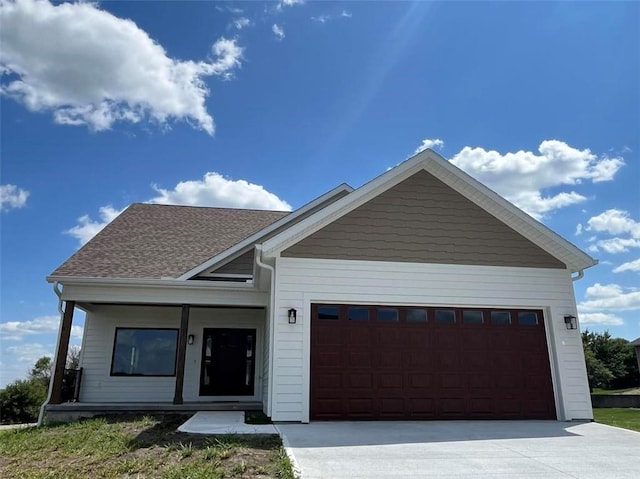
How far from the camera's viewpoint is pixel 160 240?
13.8 meters

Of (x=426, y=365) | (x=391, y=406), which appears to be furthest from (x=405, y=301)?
(x=391, y=406)

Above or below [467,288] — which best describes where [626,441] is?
below

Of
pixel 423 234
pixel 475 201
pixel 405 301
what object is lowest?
pixel 405 301

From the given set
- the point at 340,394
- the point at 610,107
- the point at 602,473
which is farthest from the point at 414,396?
the point at 610,107

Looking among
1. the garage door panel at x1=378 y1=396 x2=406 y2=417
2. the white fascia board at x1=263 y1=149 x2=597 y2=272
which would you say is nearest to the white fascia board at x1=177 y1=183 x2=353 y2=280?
the white fascia board at x1=263 y1=149 x2=597 y2=272

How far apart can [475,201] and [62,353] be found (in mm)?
10280

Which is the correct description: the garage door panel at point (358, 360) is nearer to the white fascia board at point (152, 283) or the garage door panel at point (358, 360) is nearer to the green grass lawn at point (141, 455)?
the green grass lawn at point (141, 455)

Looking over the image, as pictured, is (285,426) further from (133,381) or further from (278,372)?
(133,381)

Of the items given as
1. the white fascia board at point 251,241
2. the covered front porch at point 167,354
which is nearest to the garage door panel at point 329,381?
the covered front porch at point 167,354

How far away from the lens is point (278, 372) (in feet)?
28.1

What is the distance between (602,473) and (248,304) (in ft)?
27.2

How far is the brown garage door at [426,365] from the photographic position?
348 inches

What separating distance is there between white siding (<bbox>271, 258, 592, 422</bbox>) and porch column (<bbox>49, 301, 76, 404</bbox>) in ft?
17.9

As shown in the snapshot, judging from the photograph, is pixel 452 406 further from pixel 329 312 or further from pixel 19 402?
pixel 19 402
